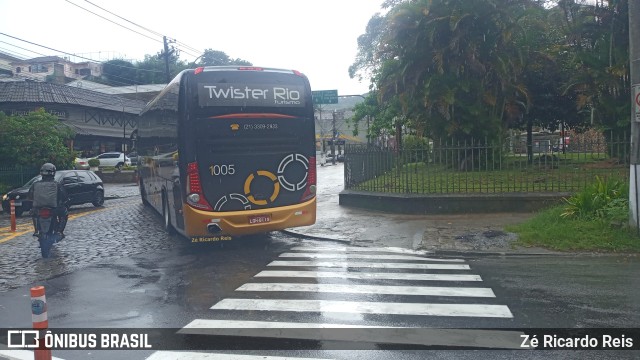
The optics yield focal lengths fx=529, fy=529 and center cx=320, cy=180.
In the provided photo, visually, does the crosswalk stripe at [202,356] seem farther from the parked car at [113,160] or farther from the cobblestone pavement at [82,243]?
the parked car at [113,160]

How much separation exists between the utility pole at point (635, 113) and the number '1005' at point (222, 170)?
290 inches

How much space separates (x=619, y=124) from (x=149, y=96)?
4766cm

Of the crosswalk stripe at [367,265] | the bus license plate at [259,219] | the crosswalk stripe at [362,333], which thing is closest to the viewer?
the crosswalk stripe at [362,333]

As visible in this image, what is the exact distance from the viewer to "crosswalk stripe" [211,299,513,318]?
6117 millimetres

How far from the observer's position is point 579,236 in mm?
9930

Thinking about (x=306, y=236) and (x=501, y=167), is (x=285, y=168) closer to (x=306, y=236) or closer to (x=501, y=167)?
(x=306, y=236)

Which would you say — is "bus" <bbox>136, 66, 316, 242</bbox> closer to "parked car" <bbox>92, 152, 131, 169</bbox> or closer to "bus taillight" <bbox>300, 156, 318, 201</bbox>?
"bus taillight" <bbox>300, 156, 318, 201</bbox>

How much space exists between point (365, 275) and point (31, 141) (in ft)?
71.9

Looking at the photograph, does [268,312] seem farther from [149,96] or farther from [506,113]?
[149,96]

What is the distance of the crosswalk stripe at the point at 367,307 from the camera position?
20.1ft

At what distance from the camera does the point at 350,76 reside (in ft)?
135

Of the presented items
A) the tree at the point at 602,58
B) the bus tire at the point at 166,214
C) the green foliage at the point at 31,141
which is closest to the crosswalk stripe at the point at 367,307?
the bus tire at the point at 166,214

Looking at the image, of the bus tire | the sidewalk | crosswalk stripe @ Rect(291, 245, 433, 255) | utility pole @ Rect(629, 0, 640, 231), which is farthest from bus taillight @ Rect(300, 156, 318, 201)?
utility pole @ Rect(629, 0, 640, 231)

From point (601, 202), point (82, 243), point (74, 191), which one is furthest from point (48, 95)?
point (601, 202)
